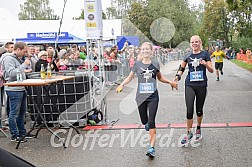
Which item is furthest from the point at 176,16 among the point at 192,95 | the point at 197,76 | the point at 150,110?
the point at 150,110

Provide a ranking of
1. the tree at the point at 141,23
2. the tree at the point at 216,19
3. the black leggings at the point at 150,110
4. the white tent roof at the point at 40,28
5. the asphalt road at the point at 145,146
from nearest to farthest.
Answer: the asphalt road at the point at 145,146 < the black leggings at the point at 150,110 < the tree at the point at 141,23 < the white tent roof at the point at 40,28 < the tree at the point at 216,19

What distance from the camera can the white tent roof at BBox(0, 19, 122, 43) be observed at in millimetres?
23747

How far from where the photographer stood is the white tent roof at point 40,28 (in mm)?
23747

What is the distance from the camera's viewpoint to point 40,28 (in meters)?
24.3

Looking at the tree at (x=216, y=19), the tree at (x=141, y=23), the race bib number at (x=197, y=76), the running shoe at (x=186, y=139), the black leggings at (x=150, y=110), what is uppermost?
the tree at (x=216, y=19)

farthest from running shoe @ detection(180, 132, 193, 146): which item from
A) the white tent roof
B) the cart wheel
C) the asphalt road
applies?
the white tent roof

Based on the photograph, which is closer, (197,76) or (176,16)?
(197,76)

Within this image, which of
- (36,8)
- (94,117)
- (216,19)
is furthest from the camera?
(216,19)

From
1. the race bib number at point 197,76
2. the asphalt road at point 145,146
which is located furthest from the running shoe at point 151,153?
the race bib number at point 197,76

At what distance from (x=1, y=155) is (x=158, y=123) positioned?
629 centimetres

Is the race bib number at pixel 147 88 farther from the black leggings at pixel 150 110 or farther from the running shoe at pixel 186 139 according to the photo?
the running shoe at pixel 186 139

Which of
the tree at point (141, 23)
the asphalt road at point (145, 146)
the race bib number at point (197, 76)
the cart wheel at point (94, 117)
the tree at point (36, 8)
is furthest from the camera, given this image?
the tree at point (36, 8)

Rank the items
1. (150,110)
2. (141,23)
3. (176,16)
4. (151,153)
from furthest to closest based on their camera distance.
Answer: (141,23), (176,16), (150,110), (151,153)

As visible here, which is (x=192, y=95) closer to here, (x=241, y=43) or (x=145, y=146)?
(x=145, y=146)
